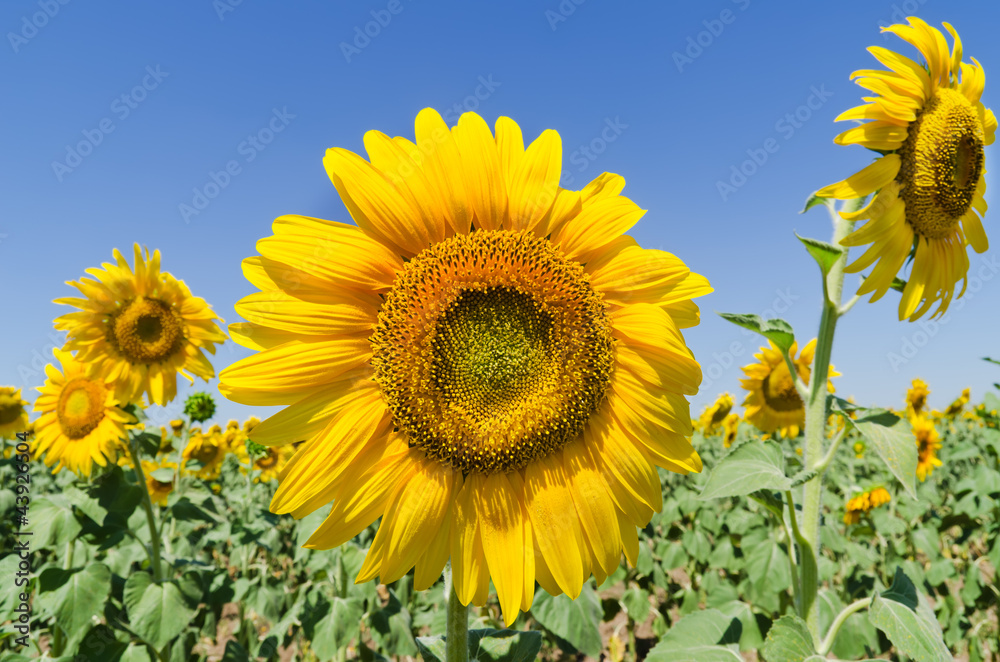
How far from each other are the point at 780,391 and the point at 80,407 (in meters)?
5.94

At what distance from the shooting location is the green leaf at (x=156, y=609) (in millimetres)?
3641

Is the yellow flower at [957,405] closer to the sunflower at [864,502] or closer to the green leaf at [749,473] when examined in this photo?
the sunflower at [864,502]

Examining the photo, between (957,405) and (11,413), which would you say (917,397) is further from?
(11,413)

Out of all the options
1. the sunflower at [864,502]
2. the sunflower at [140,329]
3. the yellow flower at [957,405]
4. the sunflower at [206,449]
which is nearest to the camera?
the sunflower at [140,329]

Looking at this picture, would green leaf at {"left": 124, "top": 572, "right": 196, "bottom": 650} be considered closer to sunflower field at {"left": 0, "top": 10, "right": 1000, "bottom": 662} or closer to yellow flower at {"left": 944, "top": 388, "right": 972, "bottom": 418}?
sunflower field at {"left": 0, "top": 10, "right": 1000, "bottom": 662}

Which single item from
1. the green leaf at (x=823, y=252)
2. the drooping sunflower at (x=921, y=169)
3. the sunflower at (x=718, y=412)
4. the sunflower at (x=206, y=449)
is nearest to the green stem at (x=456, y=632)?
the green leaf at (x=823, y=252)

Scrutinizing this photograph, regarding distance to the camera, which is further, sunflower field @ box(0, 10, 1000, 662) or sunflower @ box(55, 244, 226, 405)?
sunflower @ box(55, 244, 226, 405)

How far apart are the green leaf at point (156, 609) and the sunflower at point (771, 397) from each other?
504cm

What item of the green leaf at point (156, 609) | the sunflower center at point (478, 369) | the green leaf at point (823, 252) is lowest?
the green leaf at point (156, 609)

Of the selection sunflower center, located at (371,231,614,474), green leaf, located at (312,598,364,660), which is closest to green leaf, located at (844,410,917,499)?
sunflower center, located at (371,231,614,474)

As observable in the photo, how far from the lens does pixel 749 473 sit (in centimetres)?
222

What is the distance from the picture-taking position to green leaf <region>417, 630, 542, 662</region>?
5.16 ft

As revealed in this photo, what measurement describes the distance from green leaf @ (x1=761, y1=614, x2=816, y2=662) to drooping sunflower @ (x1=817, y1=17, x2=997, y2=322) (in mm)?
1303

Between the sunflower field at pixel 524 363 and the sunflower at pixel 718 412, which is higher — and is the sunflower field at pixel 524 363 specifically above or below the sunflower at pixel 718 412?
below
